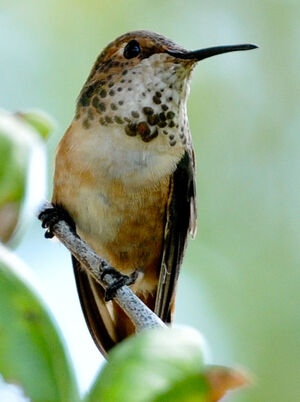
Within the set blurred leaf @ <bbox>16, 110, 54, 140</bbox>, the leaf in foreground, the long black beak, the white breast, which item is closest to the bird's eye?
the long black beak

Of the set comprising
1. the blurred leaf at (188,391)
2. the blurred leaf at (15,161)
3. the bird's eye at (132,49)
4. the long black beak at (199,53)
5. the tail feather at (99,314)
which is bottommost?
the tail feather at (99,314)

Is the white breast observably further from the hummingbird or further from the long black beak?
the long black beak

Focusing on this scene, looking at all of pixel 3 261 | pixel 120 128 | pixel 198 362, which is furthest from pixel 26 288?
pixel 120 128

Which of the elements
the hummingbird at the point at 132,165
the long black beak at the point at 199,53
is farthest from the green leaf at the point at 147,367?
the hummingbird at the point at 132,165

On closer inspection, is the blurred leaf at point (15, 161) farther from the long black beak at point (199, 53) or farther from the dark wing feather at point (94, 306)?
the dark wing feather at point (94, 306)

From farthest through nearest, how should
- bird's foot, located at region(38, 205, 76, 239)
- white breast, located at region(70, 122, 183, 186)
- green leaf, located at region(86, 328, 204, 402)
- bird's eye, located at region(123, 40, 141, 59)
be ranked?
bird's eye, located at region(123, 40, 141, 59) → white breast, located at region(70, 122, 183, 186) → bird's foot, located at region(38, 205, 76, 239) → green leaf, located at region(86, 328, 204, 402)

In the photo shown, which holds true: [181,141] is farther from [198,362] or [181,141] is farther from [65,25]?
[198,362]
